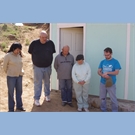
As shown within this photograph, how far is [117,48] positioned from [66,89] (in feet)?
5.67

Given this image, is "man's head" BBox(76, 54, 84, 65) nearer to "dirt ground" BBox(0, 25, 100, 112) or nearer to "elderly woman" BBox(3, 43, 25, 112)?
"dirt ground" BBox(0, 25, 100, 112)

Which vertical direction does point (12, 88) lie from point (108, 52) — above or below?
below

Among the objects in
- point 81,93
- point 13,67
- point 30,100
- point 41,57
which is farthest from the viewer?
point 30,100

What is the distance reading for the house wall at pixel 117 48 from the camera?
5.82 m

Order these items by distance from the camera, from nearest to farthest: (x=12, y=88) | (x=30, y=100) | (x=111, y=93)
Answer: (x=12, y=88) → (x=111, y=93) → (x=30, y=100)

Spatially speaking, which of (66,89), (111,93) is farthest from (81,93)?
(111,93)

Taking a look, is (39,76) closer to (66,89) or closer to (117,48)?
(66,89)

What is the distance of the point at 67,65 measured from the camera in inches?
229

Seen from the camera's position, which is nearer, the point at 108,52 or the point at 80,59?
the point at 108,52

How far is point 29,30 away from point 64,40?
621 cm

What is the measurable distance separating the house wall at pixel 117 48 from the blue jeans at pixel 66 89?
815 mm

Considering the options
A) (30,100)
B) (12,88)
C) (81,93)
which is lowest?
(30,100)

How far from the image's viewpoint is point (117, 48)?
5.96 metres

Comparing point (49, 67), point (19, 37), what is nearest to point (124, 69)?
point (49, 67)
